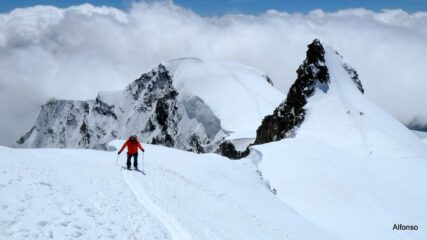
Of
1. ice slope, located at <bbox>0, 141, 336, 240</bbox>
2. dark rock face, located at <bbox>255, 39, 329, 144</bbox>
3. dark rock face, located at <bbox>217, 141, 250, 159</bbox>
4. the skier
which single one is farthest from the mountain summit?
the skier

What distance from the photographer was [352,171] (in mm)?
45156

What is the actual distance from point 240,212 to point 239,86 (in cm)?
12089

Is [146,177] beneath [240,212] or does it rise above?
→ above

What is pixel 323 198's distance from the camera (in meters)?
39.7

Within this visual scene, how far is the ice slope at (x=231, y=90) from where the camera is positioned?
384 ft

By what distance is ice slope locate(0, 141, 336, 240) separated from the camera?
42.9 ft

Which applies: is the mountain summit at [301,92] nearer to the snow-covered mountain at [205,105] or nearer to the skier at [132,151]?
the snow-covered mountain at [205,105]

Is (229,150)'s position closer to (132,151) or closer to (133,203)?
(132,151)

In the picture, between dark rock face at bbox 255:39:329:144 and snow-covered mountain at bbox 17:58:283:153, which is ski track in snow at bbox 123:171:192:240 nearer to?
dark rock face at bbox 255:39:329:144

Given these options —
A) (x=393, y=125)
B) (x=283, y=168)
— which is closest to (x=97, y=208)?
(x=283, y=168)

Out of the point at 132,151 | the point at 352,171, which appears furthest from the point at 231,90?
the point at 132,151

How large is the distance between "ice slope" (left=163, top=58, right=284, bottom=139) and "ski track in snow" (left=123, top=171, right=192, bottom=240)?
243 feet

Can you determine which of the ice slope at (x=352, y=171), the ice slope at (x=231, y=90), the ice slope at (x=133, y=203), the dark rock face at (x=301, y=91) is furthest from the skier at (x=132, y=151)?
the ice slope at (x=231, y=90)

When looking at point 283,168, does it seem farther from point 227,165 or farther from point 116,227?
point 116,227
